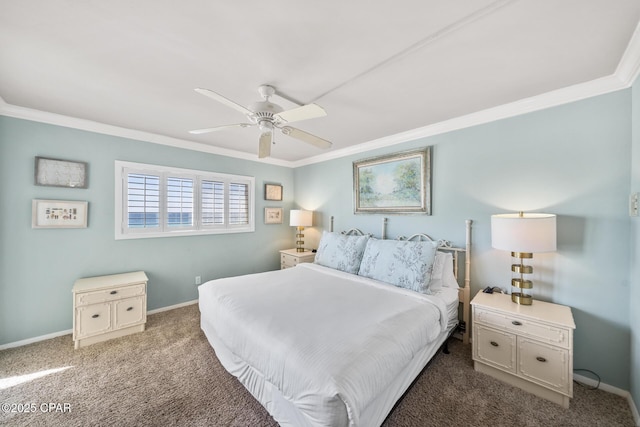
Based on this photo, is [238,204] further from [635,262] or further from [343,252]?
[635,262]

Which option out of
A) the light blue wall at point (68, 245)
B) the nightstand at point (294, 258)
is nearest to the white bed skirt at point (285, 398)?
the light blue wall at point (68, 245)

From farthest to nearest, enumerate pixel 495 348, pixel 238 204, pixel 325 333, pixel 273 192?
pixel 273 192, pixel 238 204, pixel 495 348, pixel 325 333

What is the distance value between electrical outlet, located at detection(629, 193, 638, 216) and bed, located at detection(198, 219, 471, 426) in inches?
43.6

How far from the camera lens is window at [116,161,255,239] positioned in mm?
3117

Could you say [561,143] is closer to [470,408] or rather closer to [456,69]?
[456,69]

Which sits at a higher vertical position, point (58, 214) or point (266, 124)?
point (266, 124)

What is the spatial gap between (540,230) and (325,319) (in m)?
1.84

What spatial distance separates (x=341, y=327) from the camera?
5.22 ft

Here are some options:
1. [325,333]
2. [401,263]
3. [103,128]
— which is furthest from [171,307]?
[401,263]

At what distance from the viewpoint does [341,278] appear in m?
2.76

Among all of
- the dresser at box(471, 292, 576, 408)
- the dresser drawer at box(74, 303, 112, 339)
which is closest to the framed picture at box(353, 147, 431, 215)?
the dresser at box(471, 292, 576, 408)

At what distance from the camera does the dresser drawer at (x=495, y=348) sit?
6.39 feet

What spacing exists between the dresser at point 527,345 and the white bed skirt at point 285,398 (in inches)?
16.4

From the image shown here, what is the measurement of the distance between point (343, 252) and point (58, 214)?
10.9ft
